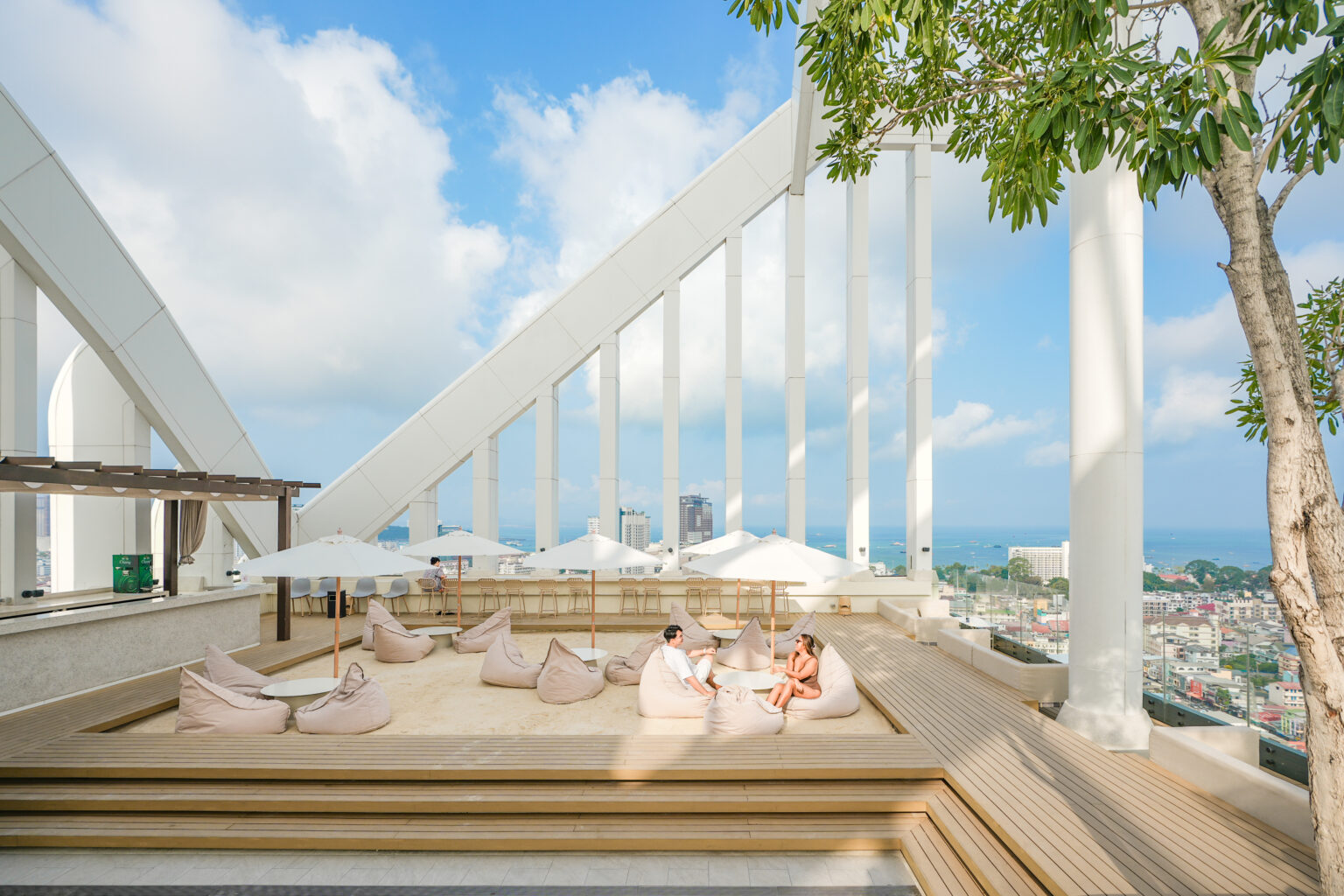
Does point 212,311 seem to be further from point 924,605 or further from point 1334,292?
point 1334,292

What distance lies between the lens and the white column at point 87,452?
40.7 feet

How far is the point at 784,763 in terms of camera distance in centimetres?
502

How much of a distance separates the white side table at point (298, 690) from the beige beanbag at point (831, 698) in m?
4.77

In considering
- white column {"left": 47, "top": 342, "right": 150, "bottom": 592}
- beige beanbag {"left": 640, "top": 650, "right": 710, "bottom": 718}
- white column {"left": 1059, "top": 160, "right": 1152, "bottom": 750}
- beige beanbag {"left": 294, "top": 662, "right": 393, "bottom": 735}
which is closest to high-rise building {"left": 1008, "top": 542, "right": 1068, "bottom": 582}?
white column {"left": 1059, "top": 160, "right": 1152, "bottom": 750}

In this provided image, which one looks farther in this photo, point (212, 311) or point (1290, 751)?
point (212, 311)

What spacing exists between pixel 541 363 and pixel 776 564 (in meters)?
9.07

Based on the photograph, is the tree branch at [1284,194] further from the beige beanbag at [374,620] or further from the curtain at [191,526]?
the curtain at [191,526]

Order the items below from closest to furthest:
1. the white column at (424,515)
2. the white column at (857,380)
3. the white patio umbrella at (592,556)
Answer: the white patio umbrella at (592,556) < the white column at (857,380) < the white column at (424,515)

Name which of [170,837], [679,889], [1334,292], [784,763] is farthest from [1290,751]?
[170,837]

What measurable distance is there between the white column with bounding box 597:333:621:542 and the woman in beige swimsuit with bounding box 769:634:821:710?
7542 mm

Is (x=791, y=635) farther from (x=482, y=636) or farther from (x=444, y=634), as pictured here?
(x=444, y=634)

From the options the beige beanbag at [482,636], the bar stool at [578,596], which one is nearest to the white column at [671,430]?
the bar stool at [578,596]

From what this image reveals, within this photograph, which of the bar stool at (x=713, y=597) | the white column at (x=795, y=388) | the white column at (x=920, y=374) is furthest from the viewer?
the white column at (x=795, y=388)

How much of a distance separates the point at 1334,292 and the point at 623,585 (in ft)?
35.2
